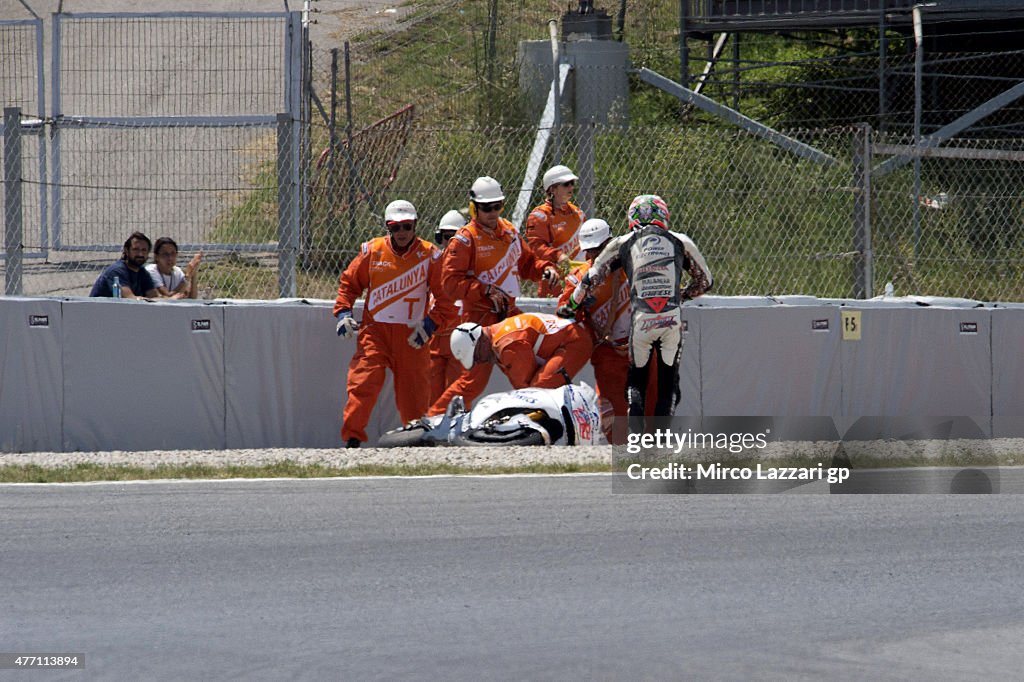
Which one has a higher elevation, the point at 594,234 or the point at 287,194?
the point at 287,194

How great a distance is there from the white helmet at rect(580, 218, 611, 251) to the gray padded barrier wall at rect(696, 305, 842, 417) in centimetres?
132

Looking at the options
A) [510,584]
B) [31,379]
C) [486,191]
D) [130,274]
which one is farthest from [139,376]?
[510,584]

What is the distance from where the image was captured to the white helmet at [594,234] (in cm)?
1055

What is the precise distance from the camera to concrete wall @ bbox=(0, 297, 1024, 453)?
10.8 meters

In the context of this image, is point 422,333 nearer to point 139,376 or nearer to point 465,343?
point 465,343

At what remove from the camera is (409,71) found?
22016 millimetres

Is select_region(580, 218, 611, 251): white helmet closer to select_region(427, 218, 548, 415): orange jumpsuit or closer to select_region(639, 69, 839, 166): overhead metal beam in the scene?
select_region(427, 218, 548, 415): orange jumpsuit

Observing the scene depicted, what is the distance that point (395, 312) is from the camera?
10898 millimetres

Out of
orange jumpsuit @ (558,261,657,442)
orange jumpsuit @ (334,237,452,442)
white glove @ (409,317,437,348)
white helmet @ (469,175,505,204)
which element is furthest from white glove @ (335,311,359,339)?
orange jumpsuit @ (558,261,657,442)

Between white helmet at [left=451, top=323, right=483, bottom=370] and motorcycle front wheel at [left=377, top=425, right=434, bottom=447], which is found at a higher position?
white helmet at [left=451, top=323, right=483, bottom=370]

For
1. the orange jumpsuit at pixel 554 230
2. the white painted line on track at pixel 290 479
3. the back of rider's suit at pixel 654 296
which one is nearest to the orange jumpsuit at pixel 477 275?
the orange jumpsuit at pixel 554 230

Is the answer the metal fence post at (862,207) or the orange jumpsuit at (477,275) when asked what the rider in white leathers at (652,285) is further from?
the metal fence post at (862,207)

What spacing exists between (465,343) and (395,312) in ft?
2.85

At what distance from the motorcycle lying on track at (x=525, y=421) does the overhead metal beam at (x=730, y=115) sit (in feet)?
21.1
